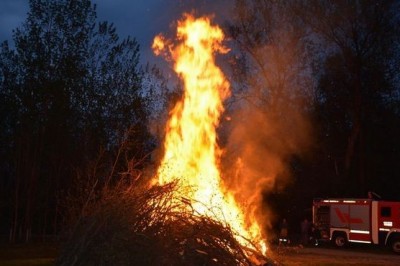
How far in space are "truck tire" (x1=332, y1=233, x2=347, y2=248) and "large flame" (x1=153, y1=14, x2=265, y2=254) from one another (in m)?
15.3

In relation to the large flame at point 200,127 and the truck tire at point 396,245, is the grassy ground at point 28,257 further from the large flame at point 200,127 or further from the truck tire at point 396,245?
the truck tire at point 396,245

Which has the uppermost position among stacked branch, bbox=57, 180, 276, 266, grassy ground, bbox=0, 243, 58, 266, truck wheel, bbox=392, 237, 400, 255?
stacked branch, bbox=57, 180, 276, 266

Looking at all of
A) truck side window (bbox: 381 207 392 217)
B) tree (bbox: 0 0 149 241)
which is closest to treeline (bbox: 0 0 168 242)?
tree (bbox: 0 0 149 241)

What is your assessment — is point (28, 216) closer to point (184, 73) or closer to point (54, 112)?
point (54, 112)

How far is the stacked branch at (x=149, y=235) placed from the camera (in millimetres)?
8703

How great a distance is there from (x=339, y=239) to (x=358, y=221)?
4.61ft

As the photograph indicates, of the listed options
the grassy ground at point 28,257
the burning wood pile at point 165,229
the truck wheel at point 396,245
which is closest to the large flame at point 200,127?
the burning wood pile at point 165,229

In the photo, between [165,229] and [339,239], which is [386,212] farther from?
[165,229]

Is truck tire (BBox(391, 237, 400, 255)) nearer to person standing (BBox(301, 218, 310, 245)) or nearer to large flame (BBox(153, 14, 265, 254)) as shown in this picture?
person standing (BBox(301, 218, 310, 245))

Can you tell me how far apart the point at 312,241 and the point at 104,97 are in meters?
13.1

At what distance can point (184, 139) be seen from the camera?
41.2 ft

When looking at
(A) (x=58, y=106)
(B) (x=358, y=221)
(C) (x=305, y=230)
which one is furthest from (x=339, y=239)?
(A) (x=58, y=106)

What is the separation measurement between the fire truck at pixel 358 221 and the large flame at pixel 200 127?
1425cm

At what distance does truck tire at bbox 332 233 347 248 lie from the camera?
27656 millimetres
